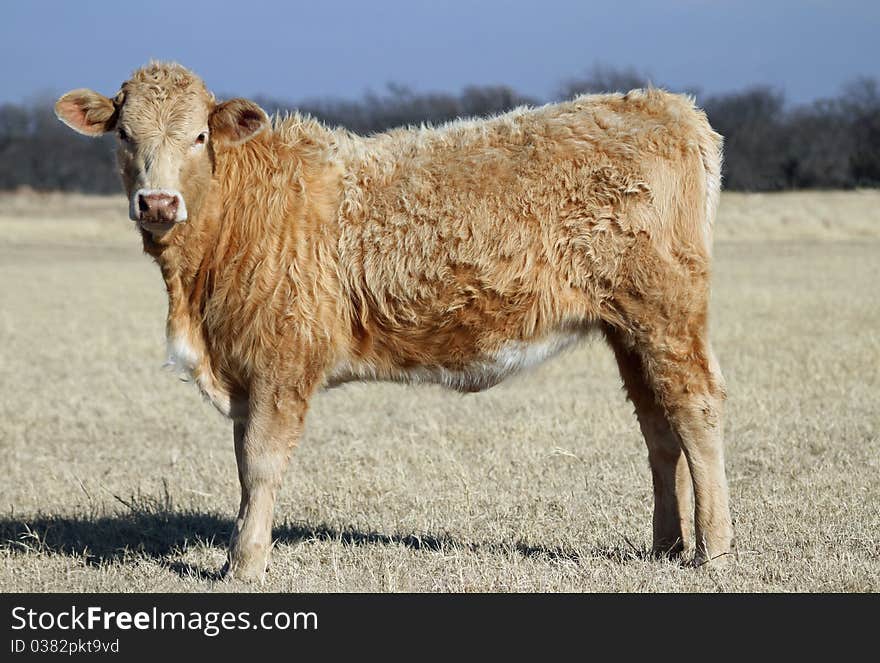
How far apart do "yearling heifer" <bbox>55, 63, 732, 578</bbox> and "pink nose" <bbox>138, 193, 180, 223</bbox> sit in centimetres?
17

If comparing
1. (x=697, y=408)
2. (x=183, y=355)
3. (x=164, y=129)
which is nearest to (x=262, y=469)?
(x=183, y=355)

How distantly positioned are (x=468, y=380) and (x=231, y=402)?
128 centimetres

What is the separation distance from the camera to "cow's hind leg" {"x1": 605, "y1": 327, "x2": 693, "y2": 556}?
622cm

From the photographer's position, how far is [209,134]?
602 centimetres

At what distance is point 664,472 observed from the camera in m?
6.29

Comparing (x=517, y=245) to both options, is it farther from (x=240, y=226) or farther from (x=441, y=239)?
(x=240, y=226)

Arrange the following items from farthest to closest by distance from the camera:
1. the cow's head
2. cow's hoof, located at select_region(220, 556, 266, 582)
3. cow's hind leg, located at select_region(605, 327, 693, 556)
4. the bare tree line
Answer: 1. the bare tree line
2. cow's hind leg, located at select_region(605, 327, 693, 556)
3. cow's hoof, located at select_region(220, 556, 266, 582)
4. the cow's head

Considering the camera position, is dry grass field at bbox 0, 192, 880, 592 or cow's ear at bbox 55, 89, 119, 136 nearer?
dry grass field at bbox 0, 192, 880, 592

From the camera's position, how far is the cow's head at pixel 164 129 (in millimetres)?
A: 5602

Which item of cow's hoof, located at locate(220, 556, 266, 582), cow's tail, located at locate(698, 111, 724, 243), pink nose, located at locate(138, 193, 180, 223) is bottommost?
cow's hoof, located at locate(220, 556, 266, 582)

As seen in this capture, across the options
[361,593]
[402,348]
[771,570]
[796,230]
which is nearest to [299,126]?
[402,348]

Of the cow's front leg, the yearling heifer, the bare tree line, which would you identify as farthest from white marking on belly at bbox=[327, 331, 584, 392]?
the bare tree line

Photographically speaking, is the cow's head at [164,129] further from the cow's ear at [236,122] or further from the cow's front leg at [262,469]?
the cow's front leg at [262,469]

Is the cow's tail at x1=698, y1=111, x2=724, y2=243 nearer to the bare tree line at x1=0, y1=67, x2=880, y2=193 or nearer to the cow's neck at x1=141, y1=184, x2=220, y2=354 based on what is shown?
the cow's neck at x1=141, y1=184, x2=220, y2=354
